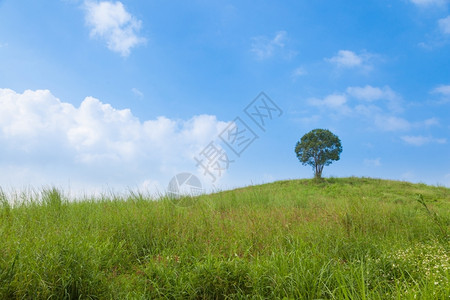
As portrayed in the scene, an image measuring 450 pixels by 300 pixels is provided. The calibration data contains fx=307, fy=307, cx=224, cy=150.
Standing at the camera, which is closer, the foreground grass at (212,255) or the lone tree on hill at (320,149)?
the foreground grass at (212,255)

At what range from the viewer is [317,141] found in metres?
24.4

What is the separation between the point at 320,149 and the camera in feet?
80.1

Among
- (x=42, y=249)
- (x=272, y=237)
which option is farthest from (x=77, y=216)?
(x=272, y=237)

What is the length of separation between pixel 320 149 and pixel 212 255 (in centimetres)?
2231

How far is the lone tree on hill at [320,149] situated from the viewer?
24.2m

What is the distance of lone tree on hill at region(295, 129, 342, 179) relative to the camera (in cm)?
2423

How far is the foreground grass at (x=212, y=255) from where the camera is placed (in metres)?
A: 2.95

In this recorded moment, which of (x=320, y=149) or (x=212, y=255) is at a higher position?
(x=320, y=149)

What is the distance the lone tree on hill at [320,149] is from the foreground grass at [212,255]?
55.3ft

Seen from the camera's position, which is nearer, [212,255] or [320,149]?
[212,255]

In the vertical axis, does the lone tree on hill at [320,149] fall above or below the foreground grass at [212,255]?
above

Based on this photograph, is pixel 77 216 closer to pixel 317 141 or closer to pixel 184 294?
pixel 184 294

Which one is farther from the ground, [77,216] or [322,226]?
[77,216]

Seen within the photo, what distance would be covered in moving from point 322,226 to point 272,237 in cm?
108
